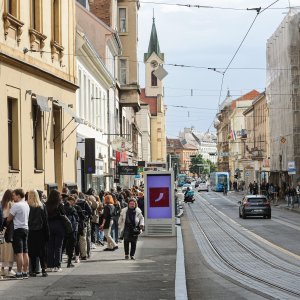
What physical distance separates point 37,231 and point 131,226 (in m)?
4.84

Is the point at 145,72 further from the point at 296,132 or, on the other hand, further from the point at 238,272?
the point at 238,272

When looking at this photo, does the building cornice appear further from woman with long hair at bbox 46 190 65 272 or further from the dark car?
the dark car

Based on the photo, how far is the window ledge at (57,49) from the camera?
2456 centimetres

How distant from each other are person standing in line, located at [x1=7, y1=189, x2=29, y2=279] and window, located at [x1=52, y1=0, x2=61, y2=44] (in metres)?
11.0

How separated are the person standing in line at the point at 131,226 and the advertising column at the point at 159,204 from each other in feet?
26.8

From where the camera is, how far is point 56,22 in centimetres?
2544

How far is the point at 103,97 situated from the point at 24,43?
2465 centimetres

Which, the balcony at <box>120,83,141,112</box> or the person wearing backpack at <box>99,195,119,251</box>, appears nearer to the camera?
the person wearing backpack at <box>99,195,119,251</box>

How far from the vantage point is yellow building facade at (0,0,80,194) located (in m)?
19.8

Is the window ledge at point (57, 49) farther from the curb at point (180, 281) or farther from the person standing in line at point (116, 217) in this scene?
the curb at point (180, 281)

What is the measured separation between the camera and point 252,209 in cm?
4631

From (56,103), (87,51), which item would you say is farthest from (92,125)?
(56,103)

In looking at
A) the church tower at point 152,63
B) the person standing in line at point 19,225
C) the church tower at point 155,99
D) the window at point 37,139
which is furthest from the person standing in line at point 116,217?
the church tower at point 152,63

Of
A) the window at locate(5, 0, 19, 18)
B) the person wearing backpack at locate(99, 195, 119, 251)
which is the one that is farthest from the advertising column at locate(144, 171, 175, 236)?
the window at locate(5, 0, 19, 18)
